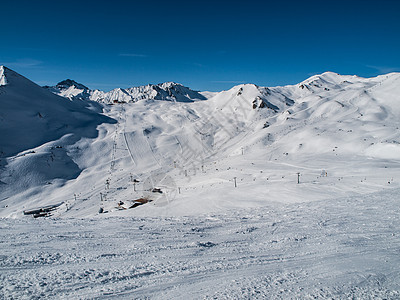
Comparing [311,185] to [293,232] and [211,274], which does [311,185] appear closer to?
[293,232]

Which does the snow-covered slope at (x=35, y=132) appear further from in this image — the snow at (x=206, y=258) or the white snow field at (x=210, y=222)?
the snow at (x=206, y=258)

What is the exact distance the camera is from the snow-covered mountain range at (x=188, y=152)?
1752 cm

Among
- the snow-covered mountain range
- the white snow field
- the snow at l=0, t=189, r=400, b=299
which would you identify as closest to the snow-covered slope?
the snow-covered mountain range

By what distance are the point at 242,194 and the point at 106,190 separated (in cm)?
2348

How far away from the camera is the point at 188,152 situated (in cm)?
5109

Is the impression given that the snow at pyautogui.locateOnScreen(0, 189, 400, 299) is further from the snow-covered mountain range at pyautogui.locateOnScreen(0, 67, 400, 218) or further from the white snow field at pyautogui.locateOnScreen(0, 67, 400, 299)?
the snow-covered mountain range at pyautogui.locateOnScreen(0, 67, 400, 218)

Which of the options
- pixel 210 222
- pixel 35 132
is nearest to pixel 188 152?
pixel 35 132

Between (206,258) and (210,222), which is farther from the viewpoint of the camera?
(210,222)

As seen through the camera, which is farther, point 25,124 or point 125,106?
point 125,106

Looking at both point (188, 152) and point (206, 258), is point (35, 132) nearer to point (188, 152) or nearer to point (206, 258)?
point (188, 152)

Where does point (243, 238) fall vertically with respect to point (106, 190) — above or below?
above

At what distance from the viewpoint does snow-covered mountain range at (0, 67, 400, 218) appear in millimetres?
17516

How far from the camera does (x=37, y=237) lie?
241 inches

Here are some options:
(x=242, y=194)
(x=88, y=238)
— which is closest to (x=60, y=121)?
(x=242, y=194)
